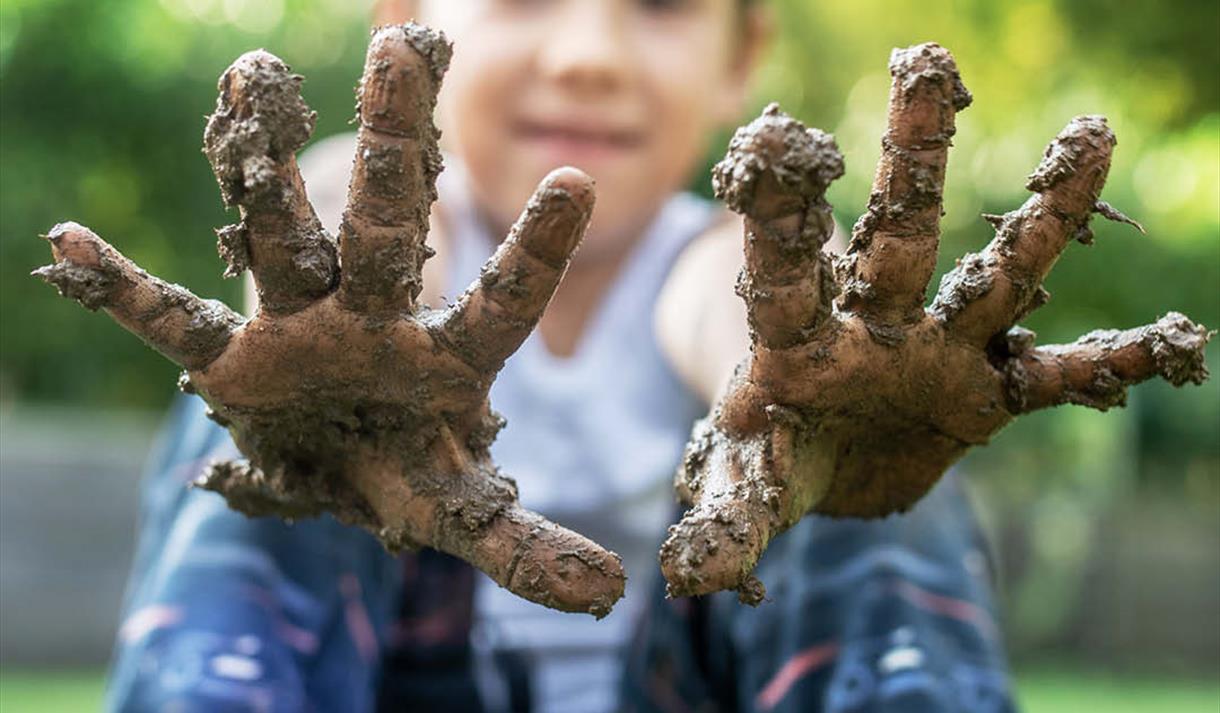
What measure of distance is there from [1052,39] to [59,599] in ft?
20.8

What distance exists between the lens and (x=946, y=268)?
14.6 ft

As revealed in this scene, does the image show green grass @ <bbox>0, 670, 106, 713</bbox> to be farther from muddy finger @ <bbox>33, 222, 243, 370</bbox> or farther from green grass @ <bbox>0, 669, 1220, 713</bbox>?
muddy finger @ <bbox>33, 222, 243, 370</bbox>

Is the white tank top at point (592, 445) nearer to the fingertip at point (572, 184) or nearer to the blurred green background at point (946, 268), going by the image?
the fingertip at point (572, 184)

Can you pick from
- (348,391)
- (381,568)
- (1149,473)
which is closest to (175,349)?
(348,391)

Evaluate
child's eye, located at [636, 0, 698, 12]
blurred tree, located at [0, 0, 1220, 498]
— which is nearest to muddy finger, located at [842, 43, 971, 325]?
child's eye, located at [636, 0, 698, 12]

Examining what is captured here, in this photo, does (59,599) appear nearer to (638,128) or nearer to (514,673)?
(514,673)

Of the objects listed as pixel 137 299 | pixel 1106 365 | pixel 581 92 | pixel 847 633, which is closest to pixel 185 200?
pixel 581 92

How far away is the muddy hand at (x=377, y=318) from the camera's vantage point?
89 centimetres

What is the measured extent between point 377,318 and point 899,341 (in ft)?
1.29

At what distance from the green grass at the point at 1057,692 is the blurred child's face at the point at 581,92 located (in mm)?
2045

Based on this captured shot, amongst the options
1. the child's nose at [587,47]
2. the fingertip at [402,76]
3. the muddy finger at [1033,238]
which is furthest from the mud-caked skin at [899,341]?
the child's nose at [587,47]

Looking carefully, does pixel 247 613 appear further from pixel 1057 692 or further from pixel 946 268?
pixel 946 268

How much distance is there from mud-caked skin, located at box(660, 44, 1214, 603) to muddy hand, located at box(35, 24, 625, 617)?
0.41ft

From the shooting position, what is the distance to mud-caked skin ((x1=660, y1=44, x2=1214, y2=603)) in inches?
35.6
